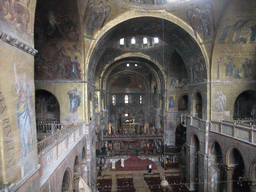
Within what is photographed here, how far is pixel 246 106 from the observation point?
15742 mm

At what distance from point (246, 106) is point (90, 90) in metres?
13.8

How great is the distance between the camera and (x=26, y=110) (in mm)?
4688

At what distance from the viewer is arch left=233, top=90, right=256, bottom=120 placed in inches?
591

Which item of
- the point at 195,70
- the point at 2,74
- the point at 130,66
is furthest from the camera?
the point at 130,66

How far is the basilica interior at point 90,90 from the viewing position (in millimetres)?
4371

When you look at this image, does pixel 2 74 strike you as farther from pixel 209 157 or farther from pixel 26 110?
pixel 209 157

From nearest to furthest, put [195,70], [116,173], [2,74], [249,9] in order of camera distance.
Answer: [2,74], [249,9], [195,70], [116,173]

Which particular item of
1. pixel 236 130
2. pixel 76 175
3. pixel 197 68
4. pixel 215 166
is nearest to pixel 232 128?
pixel 236 130

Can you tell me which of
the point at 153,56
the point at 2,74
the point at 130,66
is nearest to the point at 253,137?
the point at 2,74

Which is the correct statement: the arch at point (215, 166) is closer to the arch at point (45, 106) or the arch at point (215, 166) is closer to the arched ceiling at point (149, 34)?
the arched ceiling at point (149, 34)

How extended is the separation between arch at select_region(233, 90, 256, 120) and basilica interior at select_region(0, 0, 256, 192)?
0.08 meters

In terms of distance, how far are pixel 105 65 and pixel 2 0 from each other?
19771mm

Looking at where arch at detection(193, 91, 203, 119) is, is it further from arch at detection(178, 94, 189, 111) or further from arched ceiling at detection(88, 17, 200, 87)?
arch at detection(178, 94, 189, 111)

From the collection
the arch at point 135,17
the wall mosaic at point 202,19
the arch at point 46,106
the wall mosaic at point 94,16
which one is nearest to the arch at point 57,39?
the wall mosaic at point 94,16
